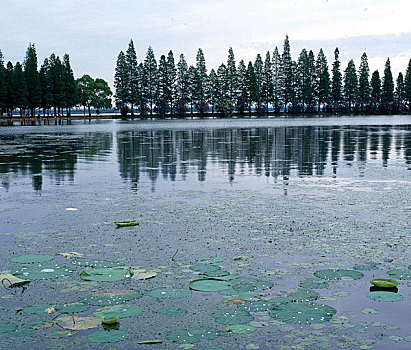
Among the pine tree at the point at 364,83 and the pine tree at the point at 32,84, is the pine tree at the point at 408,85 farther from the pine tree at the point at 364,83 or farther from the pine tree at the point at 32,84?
the pine tree at the point at 32,84

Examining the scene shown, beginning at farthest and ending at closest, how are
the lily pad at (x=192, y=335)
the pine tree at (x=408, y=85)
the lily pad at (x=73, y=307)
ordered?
the pine tree at (x=408, y=85) < the lily pad at (x=73, y=307) < the lily pad at (x=192, y=335)

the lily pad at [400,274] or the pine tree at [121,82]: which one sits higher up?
the pine tree at [121,82]

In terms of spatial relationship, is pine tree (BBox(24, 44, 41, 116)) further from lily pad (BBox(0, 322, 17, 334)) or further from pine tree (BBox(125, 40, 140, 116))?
lily pad (BBox(0, 322, 17, 334))

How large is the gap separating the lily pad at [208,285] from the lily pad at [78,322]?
1.14m

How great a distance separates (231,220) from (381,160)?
1122 centimetres

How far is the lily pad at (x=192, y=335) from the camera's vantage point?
401 centimetres

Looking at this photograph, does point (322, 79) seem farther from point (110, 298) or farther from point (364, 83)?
point (110, 298)

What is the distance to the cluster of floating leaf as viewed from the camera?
165 inches

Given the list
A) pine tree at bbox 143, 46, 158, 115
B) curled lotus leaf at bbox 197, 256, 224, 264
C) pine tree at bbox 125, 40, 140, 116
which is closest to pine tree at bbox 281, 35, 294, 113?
pine tree at bbox 143, 46, 158, 115

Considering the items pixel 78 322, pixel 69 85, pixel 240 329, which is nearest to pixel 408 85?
pixel 69 85

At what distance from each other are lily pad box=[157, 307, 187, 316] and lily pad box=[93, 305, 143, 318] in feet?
0.62

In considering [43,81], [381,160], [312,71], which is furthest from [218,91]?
[381,160]

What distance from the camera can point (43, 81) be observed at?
114250mm

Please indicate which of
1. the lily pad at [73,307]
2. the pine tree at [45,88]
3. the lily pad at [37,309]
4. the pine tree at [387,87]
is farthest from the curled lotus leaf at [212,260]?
the pine tree at [387,87]
